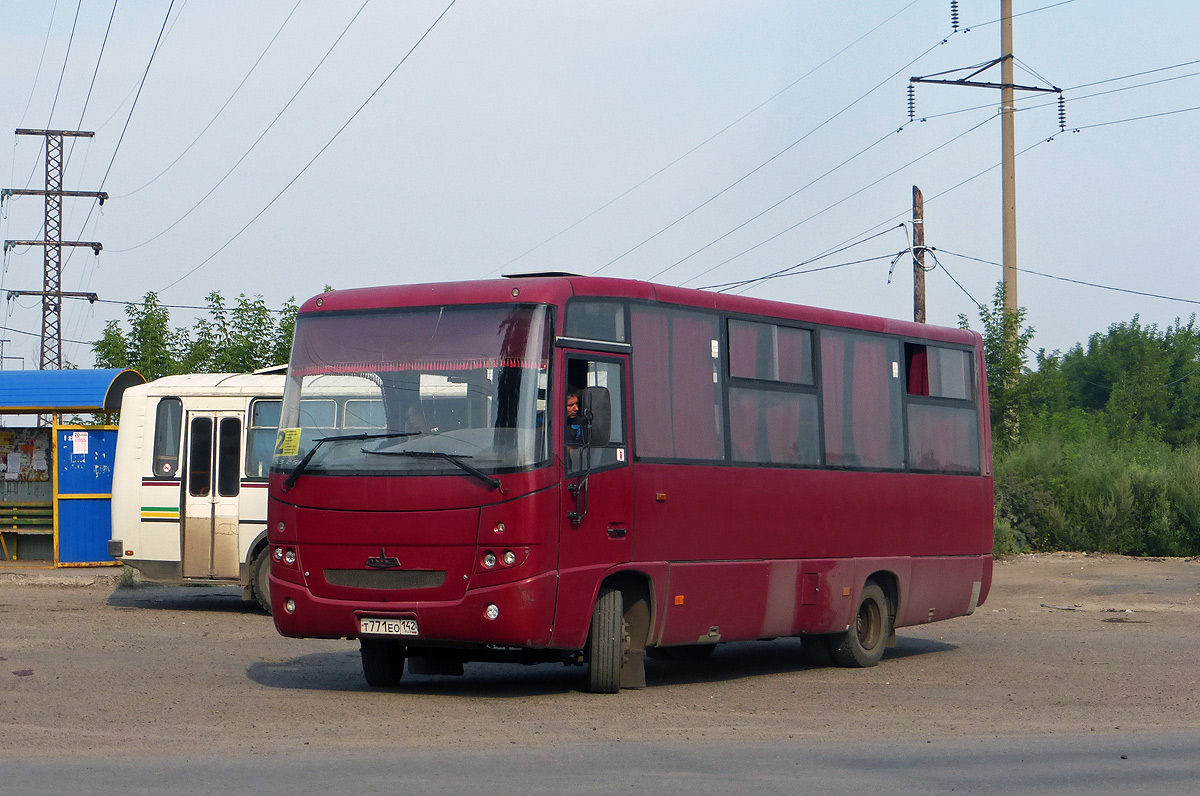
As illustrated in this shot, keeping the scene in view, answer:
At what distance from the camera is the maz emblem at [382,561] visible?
11.1 metres

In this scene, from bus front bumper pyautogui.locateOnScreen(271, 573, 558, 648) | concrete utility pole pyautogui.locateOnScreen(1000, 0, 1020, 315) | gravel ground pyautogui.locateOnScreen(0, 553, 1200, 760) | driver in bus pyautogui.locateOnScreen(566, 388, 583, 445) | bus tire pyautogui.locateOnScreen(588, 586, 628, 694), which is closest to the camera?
gravel ground pyautogui.locateOnScreen(0, 553, 1200, 760)

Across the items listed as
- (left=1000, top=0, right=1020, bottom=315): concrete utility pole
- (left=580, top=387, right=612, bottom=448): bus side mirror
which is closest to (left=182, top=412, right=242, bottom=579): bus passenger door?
(left=580, top=387, right=612, bottom=448): bus side mirror

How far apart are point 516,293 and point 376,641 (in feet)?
10.1

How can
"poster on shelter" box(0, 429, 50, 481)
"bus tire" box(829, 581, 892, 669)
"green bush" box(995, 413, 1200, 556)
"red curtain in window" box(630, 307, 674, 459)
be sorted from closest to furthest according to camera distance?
"red curtain in window" box(630, 307, 674, 459), "bus tire" box(829, 581, 892, 669), "poster on shelter" box(0, 429, 50, 481), "green bush" box(995, 413, 1200, 556)

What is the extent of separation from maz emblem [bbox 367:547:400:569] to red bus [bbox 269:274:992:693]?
0.10 ft

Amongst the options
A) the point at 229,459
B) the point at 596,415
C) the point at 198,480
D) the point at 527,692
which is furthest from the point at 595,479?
the point at 198,480

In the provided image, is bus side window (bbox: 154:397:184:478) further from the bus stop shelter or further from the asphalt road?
the bus stop shelter

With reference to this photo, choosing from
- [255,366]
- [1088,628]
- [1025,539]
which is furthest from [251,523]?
[1025,539]

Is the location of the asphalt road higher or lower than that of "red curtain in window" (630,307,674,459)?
lower

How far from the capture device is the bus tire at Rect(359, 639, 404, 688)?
1206cm

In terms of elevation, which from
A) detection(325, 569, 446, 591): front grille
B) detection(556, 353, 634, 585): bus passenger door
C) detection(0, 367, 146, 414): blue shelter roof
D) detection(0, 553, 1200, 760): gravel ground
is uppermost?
detection(0, 367, 146, 414): blue shelter roof

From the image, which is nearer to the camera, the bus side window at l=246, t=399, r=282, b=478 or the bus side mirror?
the bus side mirror

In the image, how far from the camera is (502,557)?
10.8 meters

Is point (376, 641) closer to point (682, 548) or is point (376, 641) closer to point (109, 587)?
point (682, 548)
